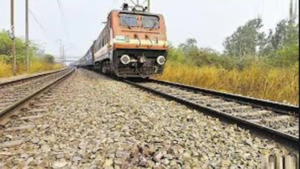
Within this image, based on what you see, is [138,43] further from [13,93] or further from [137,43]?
[13,93]

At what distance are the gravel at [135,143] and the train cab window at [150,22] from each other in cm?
752

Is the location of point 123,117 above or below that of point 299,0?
below

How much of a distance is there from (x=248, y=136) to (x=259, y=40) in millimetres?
67298

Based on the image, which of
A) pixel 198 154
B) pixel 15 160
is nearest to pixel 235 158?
pixel 198 154

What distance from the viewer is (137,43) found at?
1130 centimetres

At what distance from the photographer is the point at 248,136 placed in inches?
129

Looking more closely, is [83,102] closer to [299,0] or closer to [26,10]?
[299,0]

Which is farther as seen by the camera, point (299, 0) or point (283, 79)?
point (283, 79)

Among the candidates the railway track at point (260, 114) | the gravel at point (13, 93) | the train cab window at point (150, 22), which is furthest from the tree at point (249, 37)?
the railway track at point (260, 114)

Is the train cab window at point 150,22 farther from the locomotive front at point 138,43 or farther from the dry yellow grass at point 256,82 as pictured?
the dry yellow grass at point 256,82

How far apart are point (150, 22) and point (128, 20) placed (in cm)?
87

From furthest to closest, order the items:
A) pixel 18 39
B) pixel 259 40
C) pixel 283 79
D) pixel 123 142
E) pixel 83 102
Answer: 1. pixel 259 40
2. pixel 18 39
3. pixel 283 79
4. pixel 83 102
5. pixel 123 142

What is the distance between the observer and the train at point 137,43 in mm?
11117

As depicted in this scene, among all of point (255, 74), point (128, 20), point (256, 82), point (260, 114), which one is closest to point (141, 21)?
point (128, 20)
